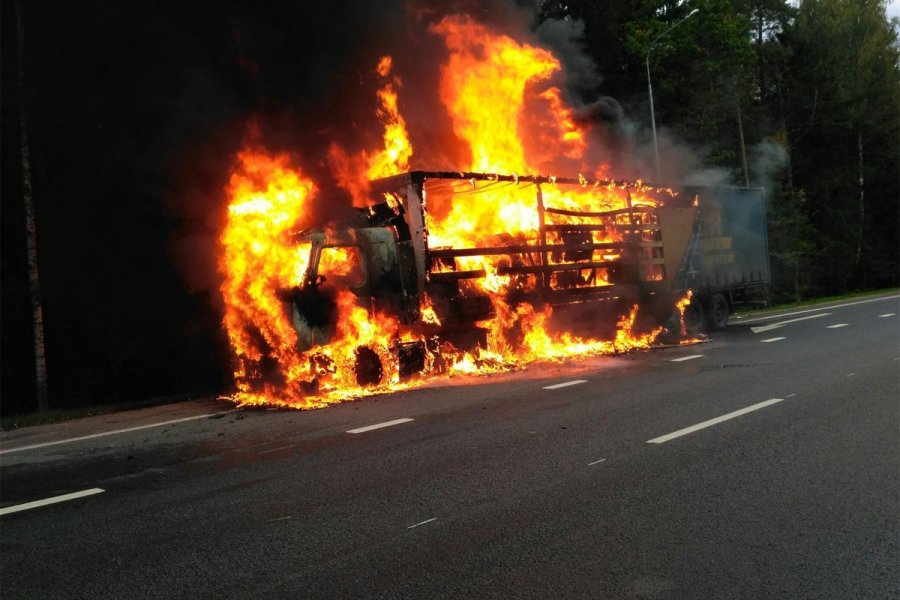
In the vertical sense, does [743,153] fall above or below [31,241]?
above

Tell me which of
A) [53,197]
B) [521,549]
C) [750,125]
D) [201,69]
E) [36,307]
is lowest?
[521,549]

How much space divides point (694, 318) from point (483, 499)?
499 inches

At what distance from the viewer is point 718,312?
17156 millimetres

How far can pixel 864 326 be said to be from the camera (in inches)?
632

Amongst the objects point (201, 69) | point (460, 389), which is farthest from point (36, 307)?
point (460, 389)

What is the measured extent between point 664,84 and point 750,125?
802cm

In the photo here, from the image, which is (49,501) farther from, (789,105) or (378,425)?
(789,105)

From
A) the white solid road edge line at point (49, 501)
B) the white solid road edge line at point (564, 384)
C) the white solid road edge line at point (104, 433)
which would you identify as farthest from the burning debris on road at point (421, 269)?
the white solid road edge line at point (49, 501)

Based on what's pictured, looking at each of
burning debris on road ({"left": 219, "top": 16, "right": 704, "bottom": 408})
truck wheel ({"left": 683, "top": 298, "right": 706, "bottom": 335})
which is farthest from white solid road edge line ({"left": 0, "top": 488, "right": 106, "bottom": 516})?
truck wheel ({"left": 683, "top": 298, "right": 706, "bottom": 335})

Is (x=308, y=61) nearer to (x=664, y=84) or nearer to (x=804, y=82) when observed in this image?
(x=664, y=84)

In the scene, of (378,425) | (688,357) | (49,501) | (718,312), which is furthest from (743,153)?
(49,501)

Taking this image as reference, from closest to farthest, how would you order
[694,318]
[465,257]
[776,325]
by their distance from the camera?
[465,257], [694,318], [776,325]

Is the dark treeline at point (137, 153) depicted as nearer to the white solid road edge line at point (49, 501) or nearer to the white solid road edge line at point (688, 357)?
the white solid road edge line at point (49, 501)

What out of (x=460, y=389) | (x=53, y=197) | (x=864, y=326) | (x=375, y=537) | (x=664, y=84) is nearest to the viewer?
(x=375, y=537)
